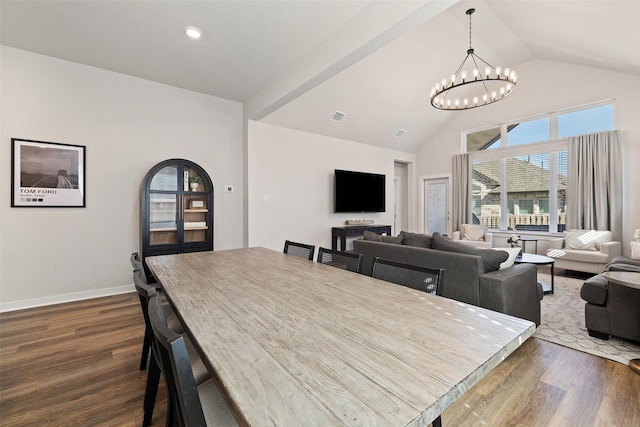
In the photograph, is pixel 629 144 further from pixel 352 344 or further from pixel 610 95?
pixel 352 344

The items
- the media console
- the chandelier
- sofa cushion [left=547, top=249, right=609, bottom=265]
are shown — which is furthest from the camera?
the media console

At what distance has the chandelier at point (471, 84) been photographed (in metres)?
4.05

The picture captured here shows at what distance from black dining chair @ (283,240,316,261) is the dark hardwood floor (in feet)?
4.28

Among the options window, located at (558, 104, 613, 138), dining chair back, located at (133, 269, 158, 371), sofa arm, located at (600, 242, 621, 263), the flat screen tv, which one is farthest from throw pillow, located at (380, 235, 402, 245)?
window, located at (558, 104, 613, 138)

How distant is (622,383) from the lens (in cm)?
183

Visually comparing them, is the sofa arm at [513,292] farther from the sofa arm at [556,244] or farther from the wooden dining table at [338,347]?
the sofa arm at [556,244]

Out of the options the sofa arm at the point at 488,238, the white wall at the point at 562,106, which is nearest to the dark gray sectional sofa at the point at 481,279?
the sofa arm at the point at 488,238

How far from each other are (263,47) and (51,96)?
8.83ft

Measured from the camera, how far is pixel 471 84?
19.7 feet

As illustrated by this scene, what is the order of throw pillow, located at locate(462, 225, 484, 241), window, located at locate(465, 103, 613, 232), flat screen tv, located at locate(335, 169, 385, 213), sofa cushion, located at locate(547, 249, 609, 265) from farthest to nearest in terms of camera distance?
throw pillow, located at locate(462, 225, 484, 241) → flat screen tv, located at locate(335, 169, 385, 213) → window, located at locate(465, 103, 613, 232) → sofa cushion, located at locate(547, 249, 609, 265)

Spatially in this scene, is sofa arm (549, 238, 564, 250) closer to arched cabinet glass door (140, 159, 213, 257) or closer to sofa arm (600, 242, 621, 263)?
sofa arm (600, 242, 621, 263)

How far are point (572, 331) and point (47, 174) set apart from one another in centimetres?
594

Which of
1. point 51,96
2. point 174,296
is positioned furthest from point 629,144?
point 51,96

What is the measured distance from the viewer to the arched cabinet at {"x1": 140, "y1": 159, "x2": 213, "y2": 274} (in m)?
3.65
